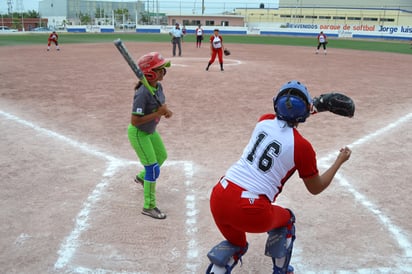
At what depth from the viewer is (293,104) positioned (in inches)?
111

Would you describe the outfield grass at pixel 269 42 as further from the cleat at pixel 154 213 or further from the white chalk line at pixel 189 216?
the cleat at pixel 154 213

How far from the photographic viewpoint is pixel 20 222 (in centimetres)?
457

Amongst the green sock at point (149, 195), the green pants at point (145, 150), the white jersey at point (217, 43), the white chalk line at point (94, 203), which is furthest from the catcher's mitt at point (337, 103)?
the white jersey at point (217, 43)

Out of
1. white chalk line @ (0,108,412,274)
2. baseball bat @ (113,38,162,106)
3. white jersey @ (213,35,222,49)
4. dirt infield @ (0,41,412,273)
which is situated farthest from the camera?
white jersey @ (213,35,222,49)

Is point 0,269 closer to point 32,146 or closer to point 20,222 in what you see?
point 20,222

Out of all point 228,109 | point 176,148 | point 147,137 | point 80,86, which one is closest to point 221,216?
point 147,137

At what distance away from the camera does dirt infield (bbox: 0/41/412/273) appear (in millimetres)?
3977

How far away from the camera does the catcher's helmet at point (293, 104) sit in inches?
111

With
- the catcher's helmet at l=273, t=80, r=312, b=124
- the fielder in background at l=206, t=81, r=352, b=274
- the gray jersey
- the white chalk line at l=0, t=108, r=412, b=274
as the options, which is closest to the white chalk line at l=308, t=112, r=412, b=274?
the white chalk line at l=0, t=108, r=412, b=274

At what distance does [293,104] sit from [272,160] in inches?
17.2

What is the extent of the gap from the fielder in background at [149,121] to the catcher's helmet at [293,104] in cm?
179

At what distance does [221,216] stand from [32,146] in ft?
18.0

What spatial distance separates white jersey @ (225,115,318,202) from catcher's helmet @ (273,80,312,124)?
0.27ft

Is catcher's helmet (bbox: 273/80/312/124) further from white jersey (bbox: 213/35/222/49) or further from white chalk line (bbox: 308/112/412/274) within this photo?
white jersey (bbox: 213/35/222/49)
